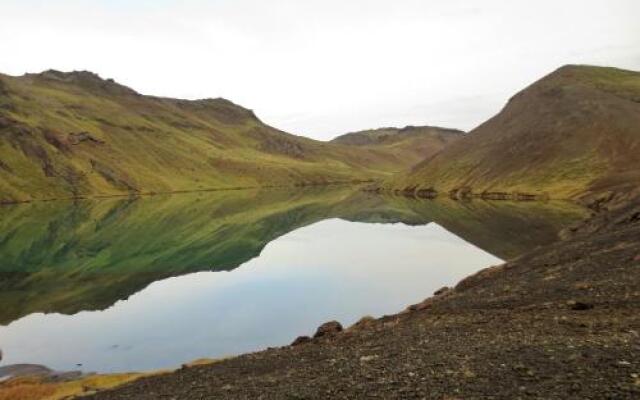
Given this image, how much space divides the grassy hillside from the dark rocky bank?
10082cm

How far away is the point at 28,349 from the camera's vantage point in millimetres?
48281

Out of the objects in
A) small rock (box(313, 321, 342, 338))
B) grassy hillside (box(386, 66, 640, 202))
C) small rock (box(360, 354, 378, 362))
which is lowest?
small rock (box(360, 354, 378, 362))

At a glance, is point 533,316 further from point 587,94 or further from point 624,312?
point 587,94

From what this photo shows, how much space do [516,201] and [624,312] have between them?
129 m

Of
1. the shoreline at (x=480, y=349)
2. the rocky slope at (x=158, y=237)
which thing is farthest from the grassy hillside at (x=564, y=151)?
the shoreline at (x=480, y=349)

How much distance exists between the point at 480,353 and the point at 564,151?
15462 cm

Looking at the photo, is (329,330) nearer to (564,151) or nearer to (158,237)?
(158,237)

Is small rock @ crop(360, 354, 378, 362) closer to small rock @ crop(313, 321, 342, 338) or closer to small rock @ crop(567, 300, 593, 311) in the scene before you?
small rock @ crop(567, 300, 593, 311)

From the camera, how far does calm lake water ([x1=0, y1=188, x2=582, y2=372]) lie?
157 feet

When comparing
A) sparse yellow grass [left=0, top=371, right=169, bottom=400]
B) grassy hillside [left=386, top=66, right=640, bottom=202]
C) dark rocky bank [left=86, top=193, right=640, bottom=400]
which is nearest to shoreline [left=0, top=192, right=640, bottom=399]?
dark rocky bank [left=86, top=193, right=640, bottom=400]

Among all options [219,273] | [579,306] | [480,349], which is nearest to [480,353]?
[480,349]

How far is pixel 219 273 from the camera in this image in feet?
261

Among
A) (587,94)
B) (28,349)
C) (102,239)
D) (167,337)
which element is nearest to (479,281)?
(167,337)

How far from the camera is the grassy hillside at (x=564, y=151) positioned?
478 feet
